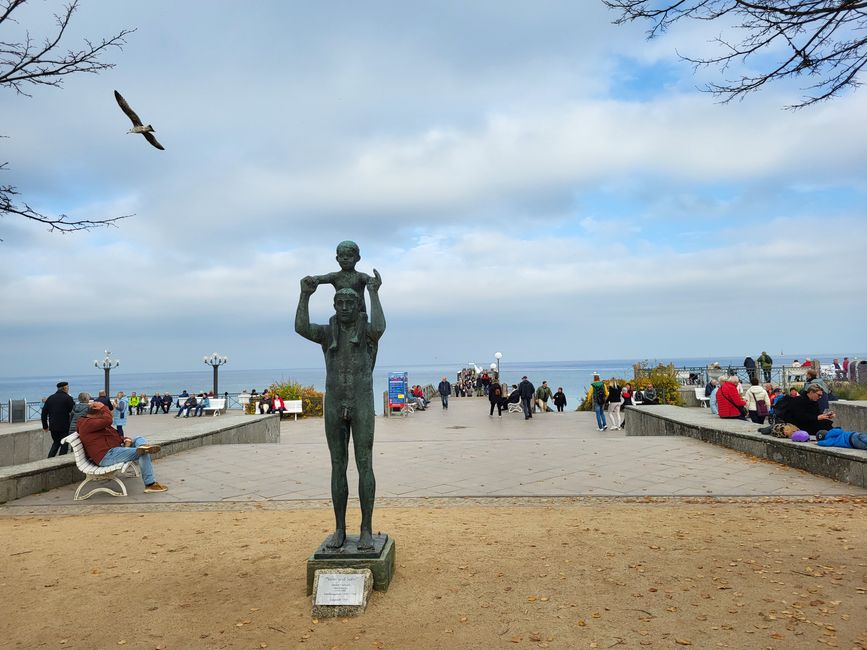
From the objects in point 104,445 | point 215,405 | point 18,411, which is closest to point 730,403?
point 104,445

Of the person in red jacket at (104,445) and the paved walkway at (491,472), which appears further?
the person in red jacket at (104,445)

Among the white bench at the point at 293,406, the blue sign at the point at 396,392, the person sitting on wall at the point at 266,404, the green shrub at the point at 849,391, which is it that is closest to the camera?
the green shrub at the point at 849,391

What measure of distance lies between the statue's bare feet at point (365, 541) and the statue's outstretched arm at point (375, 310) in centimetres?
149

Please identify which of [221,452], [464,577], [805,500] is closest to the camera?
[464,577]

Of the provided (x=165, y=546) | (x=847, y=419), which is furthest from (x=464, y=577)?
(x=847, y=419)

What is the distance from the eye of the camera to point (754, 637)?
11.4 ft

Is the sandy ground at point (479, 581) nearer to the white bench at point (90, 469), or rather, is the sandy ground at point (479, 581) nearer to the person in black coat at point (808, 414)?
the white bench at point (90, 469)

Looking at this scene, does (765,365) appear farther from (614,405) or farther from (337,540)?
(337,540)

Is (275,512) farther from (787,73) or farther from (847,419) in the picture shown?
(847,419)

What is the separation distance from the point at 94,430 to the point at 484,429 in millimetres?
11067

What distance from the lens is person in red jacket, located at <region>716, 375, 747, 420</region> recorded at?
507 inches

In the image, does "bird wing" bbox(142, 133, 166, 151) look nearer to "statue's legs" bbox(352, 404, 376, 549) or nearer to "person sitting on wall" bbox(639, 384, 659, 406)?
"statue's legs" bbox(352, 404, 376, 549)

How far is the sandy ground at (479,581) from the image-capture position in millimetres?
3621

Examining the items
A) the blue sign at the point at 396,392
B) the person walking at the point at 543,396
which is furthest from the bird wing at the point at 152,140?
the person walking at the point at 543,396
